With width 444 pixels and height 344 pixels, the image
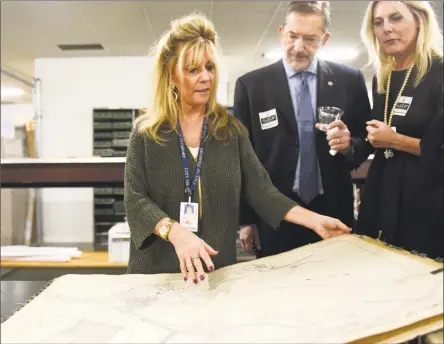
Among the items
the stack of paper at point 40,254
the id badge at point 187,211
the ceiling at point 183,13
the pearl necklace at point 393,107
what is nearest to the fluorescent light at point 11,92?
the ceiling at point 183,13

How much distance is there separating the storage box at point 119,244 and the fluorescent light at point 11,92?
10802mm

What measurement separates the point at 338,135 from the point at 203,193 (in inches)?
15.0

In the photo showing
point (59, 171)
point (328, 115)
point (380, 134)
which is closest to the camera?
point (380, 134)

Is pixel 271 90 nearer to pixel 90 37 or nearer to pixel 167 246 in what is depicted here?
pixel 167 246

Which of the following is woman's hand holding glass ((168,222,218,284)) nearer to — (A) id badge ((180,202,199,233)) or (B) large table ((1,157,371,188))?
(A) id badge ((180,202,199,233))

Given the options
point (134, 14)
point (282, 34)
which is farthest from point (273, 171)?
point (134, 14)

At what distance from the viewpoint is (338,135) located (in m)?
1.07

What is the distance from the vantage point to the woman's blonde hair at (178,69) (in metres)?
1.02

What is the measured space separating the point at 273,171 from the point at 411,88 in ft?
1.34

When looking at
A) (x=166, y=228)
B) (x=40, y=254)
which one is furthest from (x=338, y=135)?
(x=40, y=254)

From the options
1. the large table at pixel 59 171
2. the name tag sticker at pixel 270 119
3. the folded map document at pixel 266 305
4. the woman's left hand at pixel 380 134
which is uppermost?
the name tag sticker at pixel 270 119

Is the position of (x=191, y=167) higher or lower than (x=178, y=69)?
lower

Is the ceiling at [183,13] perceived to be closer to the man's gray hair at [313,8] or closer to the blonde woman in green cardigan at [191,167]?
the man's gray hair at [313,8]

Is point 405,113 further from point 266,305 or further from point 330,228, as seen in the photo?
point 266,305
